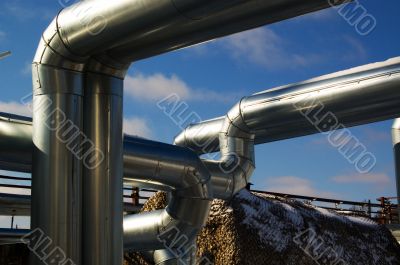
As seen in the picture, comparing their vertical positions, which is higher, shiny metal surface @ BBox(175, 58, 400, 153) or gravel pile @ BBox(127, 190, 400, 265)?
shiny metal surface @ BBox(175, 58, 400, 153)

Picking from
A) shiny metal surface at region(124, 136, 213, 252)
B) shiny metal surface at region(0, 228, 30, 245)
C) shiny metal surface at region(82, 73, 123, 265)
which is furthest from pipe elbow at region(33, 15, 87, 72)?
shiny metal surface at region(0, 228, 30, 245)

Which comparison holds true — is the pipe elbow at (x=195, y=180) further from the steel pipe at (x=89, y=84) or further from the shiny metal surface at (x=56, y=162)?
the shiny metal surface at (x=56, y=162)

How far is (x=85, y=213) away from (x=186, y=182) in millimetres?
2183

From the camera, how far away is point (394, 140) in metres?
10.6

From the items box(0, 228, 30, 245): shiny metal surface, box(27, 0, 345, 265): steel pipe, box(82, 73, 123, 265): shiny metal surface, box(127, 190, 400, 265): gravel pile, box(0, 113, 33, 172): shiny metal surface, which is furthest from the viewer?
box(127, 190, 400, 265): gravel pile

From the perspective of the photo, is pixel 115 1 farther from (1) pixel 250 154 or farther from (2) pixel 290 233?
(2) pixel 290 233

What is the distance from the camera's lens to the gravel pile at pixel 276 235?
8.72 m

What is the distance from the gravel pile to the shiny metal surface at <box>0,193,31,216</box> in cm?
188

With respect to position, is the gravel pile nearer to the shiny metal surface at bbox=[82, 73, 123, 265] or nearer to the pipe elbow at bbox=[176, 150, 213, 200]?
the pipe elbow at bbox=[176, 150, 213, 200]

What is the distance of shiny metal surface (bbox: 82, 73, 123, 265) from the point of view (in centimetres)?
552

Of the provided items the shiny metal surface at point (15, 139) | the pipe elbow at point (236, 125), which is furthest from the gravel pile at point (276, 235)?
the shiny metal surface at point (15, 139)

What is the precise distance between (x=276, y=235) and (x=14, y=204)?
411 centimetres

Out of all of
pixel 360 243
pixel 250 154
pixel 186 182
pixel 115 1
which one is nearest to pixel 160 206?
pixel 250 154

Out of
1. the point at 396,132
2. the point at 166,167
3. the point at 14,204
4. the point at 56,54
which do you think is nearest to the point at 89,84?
the point at 56,54
